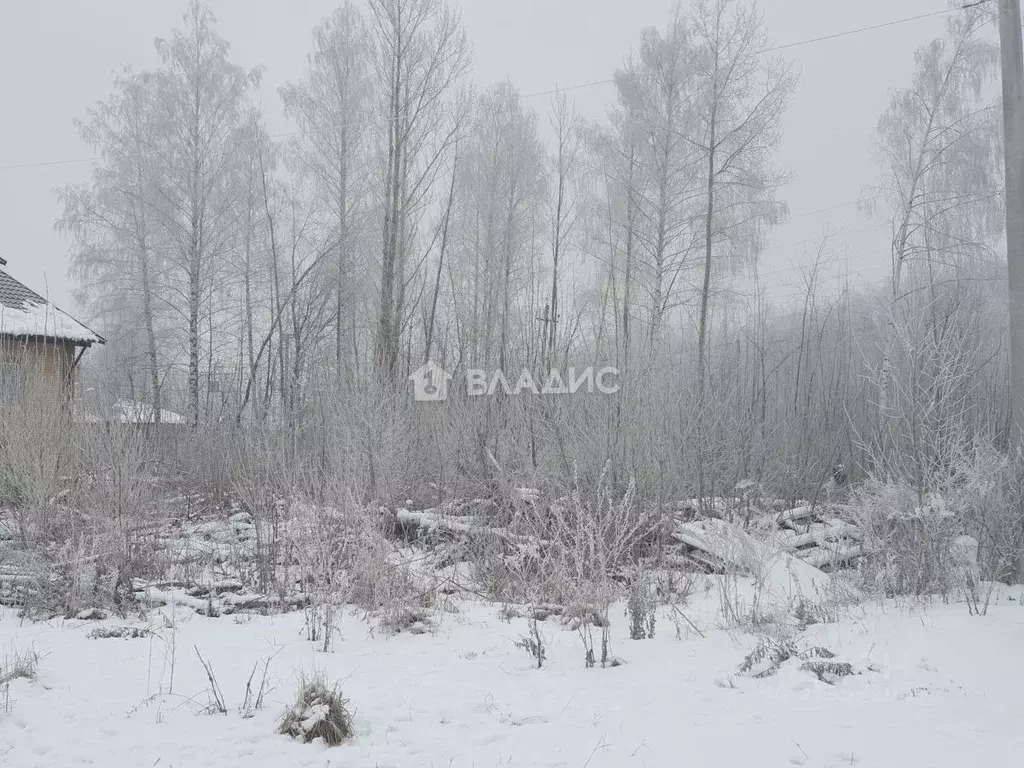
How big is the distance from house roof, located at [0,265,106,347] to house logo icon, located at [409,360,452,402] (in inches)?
293

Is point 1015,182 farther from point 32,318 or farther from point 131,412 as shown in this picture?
point 32,318

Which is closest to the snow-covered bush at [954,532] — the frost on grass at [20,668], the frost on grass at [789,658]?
the frost on grass at [789,658]

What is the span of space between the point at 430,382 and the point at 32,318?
9.21 metres

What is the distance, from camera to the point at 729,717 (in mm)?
3473

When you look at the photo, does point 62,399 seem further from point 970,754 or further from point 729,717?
point 970,754

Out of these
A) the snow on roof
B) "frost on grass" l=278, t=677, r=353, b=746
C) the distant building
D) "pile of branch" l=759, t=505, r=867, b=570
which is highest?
the distant building

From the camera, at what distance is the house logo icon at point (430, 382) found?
33.0 ft

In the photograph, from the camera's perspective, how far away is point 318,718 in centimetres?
335

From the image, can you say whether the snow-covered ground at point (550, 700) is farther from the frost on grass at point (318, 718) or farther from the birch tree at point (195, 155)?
the birch tree at point (195, 155)

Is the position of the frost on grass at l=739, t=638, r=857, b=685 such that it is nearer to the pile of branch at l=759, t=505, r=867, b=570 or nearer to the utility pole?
the pile of branch at l=759, t=505, r=867, b=570

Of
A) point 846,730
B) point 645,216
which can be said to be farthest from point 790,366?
point 846,730

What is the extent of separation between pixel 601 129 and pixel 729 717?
15.7 meters

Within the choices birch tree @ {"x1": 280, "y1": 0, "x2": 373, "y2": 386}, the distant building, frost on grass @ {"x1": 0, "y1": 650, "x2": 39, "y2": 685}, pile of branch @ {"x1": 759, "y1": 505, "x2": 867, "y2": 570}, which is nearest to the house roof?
the distant building

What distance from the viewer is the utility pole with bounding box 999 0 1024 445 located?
6.29m
